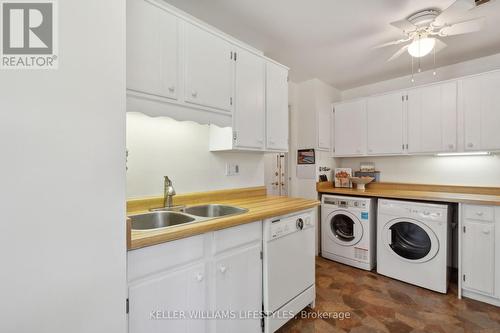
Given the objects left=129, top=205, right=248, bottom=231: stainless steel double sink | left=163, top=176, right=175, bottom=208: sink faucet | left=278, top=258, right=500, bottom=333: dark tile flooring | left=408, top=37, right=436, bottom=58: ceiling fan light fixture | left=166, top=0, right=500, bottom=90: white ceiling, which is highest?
left=166, top=0, right=500, bottom=90: white ceiling

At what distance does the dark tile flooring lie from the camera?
1834 mm

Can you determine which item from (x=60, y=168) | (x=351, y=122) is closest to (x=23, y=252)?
(x=60, y=168)

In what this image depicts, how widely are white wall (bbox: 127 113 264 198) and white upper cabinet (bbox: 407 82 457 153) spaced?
7.05 ft

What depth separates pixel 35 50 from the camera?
0.77m

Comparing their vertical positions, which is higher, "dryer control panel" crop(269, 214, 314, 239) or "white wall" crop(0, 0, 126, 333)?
"white wall" crop(0, 0, 126, 333)

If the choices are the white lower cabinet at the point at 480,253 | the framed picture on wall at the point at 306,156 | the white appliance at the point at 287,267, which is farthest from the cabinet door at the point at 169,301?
the white lower cabinet at the point at 480,253

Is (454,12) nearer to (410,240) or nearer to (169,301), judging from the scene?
(410,240)

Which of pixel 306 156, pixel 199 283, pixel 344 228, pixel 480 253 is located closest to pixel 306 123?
pixel 306 156

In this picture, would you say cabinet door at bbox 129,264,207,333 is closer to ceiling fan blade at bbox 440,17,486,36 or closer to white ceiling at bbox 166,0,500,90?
white ceiling at bbox 166,0,500,90

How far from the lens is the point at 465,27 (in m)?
1.83

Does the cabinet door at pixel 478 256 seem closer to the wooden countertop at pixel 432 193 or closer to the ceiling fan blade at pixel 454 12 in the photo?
the wooden countertop at pixel 432 193

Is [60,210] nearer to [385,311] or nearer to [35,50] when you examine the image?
[35,50]

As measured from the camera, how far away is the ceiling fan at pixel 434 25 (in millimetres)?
1765

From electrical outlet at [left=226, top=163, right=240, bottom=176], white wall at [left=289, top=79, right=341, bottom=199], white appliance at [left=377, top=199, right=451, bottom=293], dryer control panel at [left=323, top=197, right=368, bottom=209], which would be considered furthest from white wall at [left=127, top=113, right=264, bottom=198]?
white appliance at [left=377, top=199, right=451, bottom=293]
